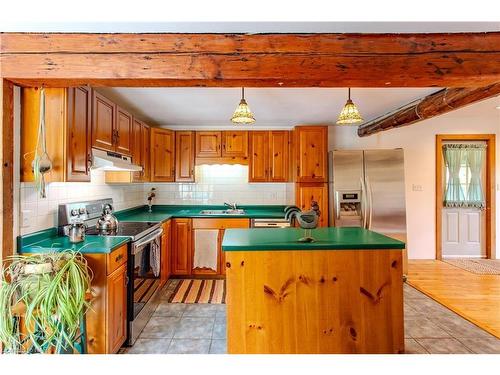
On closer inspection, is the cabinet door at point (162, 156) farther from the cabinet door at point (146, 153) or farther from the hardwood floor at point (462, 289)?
the hardwood floor at point (462, 289)

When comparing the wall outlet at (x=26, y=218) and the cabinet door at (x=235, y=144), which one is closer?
the wall outlet at (x=26, y=218)

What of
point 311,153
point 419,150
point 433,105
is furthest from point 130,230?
point 419,150

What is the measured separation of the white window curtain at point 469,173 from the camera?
185 inches

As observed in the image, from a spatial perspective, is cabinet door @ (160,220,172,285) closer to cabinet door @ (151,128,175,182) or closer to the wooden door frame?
cabinet door @ (151,128,175,182)

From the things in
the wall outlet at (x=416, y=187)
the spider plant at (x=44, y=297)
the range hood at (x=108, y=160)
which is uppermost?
the range hood at (x=108, y=160)

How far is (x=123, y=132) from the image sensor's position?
10.1 feet

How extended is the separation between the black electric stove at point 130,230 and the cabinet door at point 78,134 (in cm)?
54

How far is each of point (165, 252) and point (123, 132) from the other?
1530mm

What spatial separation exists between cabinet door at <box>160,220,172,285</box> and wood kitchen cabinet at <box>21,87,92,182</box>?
4.88 feet

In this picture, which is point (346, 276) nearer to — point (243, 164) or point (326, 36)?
point (326, 36)

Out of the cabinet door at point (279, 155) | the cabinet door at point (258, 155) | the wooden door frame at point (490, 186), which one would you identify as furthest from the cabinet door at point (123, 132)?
the wooden door frame at point (490, 186)

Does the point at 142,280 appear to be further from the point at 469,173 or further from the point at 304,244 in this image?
the point at 469,173

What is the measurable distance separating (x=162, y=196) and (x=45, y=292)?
3.11 metres

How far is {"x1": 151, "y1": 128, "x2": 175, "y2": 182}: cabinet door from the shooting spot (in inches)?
162
